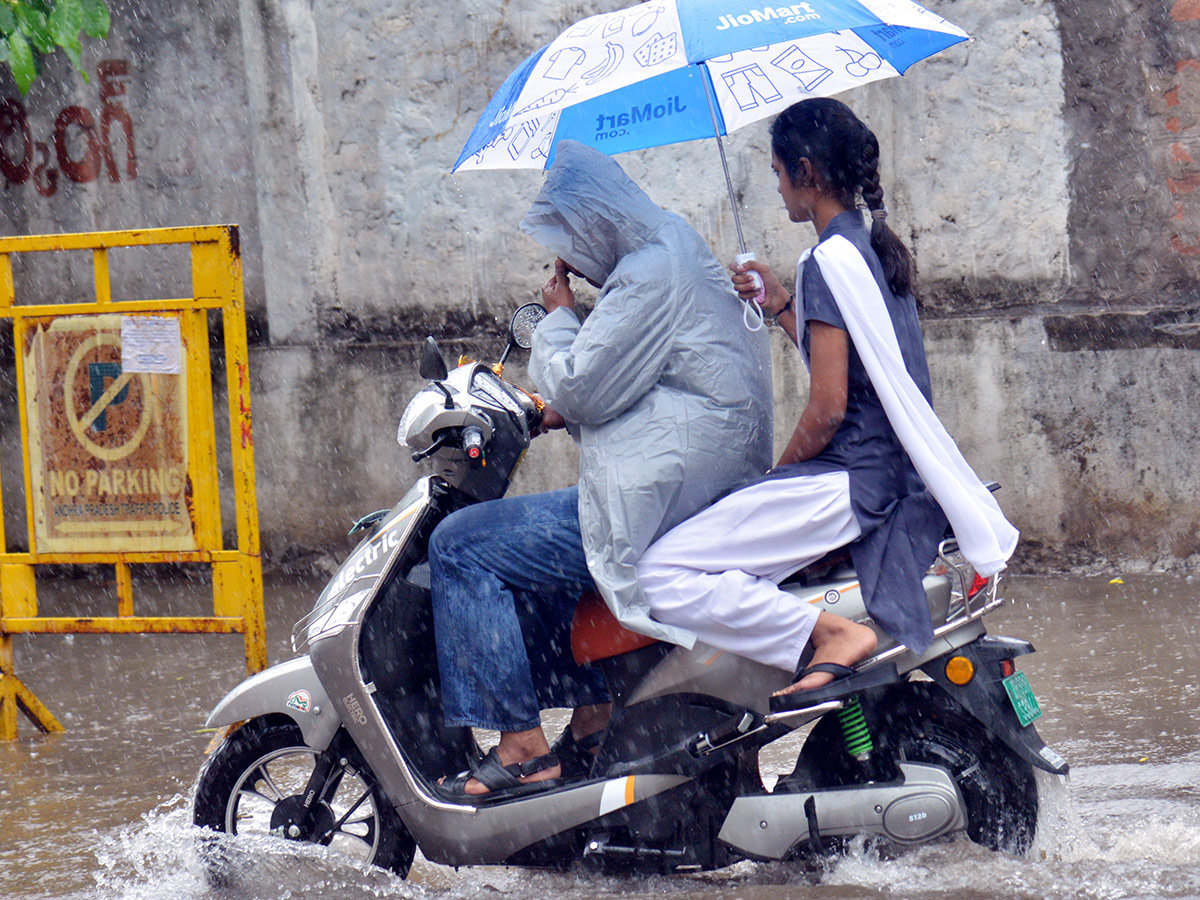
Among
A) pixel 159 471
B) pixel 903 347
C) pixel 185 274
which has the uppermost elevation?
pixel 185 274

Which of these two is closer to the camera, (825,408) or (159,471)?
(825,408)

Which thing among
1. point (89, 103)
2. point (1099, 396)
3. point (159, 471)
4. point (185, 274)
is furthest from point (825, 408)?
point (89, 103)

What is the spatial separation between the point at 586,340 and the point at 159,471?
102 inches

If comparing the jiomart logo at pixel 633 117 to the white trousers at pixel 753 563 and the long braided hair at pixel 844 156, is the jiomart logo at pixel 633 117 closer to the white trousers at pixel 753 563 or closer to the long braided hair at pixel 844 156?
the long braided hair at pixel 844 156

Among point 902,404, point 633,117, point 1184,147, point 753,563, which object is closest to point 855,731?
point 753,563

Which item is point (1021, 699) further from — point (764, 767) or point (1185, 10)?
point (1185, 10)

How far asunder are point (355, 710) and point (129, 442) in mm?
2297

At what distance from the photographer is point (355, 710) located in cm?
292

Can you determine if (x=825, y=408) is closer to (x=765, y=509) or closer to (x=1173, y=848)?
(x=765, y=509)

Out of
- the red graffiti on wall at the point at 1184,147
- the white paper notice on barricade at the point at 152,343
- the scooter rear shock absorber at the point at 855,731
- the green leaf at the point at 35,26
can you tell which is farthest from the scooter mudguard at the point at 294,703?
the red graffiti on wall at the point at 1184,147

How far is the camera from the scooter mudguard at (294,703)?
2.97 meters

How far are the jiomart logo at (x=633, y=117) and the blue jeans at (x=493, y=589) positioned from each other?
113cm

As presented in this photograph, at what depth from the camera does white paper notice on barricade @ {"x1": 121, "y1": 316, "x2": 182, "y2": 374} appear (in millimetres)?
4727

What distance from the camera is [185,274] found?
6.86m
